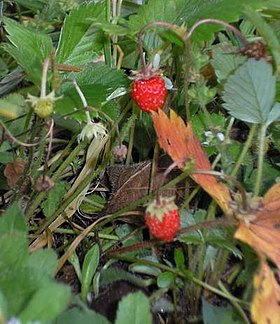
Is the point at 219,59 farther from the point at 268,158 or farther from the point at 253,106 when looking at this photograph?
the point at 268,158

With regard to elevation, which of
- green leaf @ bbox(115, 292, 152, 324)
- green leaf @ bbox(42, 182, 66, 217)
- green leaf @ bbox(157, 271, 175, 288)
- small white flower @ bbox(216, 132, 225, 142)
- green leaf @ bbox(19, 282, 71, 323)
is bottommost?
green leaf @ bbox(42, 182, 66, 217)

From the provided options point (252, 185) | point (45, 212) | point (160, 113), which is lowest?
point (45, 212)

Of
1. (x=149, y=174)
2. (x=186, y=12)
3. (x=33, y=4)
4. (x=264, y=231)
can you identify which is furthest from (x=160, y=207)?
(x=33, y=4)

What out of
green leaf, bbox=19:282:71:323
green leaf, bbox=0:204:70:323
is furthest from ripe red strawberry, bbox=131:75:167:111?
green leaf, bbox=19:282:71:323

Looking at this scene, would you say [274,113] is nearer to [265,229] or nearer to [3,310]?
[265,229]

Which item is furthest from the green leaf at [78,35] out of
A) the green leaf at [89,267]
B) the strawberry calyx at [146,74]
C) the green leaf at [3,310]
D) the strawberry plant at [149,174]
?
the green leaf at [3,310]

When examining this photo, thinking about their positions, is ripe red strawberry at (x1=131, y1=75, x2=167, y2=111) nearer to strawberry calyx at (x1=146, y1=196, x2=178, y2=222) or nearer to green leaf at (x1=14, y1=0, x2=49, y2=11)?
strawberry calyx at (x1=146, y1=196, x2=178, y2=222)

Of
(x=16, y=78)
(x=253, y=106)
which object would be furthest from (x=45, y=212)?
(x=253, y=106)
